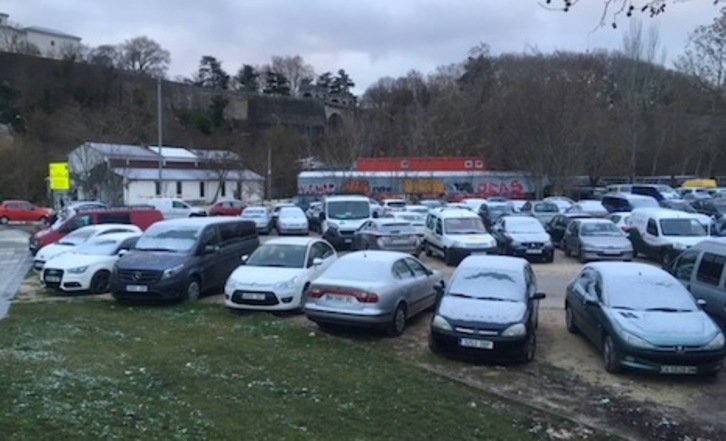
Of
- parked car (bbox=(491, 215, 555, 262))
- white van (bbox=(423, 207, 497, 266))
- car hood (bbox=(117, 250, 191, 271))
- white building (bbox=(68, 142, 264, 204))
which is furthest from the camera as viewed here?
white building (bbox=(68, 142, 264, 204))

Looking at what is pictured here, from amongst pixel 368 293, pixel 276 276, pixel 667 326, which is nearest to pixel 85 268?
pixel 276 276

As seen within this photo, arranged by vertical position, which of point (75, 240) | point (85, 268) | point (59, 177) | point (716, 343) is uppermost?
point (59, 177)

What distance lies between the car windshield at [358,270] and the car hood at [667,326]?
4.01m

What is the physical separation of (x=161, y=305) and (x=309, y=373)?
22.3 ft

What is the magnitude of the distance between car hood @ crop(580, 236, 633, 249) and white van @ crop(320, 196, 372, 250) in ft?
29.1

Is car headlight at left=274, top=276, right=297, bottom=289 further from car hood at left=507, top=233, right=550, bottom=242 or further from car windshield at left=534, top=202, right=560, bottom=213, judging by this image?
car windshield at left=534, top=202, right=560, bottom=213

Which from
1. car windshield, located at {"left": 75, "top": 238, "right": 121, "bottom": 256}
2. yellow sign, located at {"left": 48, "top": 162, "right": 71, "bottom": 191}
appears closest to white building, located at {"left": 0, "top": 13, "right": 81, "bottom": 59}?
yellow sign, located at {"left": 48, "top": 162, "right": 71, "bottom": 191}

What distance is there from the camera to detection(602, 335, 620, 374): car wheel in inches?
375

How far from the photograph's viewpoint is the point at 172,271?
14.5 meters

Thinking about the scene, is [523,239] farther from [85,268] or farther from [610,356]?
[85,268]

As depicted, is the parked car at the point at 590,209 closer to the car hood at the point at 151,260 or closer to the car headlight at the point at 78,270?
the car hood at the point at 151,260

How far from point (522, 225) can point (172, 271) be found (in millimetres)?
13605

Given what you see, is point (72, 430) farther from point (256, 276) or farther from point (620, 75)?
point (620, 75)

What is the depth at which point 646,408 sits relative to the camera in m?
8.25
